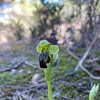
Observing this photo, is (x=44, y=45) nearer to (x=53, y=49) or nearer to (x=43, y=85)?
A: (x=53, y=49)

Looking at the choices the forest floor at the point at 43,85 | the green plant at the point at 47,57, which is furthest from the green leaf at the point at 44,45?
the forest floor at the point at 43,85

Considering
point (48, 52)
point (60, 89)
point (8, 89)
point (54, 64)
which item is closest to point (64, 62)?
point (54, 64)

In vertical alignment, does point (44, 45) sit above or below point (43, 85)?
above

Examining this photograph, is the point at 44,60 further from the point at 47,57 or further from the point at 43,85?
the point at 43,85

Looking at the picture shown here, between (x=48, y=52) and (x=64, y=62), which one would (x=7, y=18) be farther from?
(x=48, y=52)

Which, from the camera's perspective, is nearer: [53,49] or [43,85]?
[53,49]

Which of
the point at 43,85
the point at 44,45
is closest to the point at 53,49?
the point at 44,45

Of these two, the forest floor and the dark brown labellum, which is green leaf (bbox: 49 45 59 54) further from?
the forest floor

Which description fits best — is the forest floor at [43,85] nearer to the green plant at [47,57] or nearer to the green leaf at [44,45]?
the green plant at [47,57]
